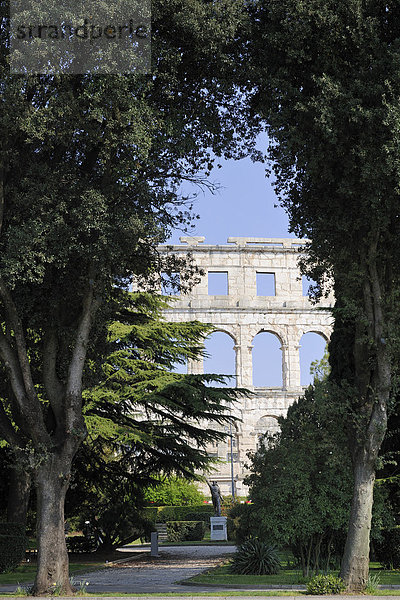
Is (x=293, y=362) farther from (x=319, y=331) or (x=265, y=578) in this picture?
(x=265, y=578)

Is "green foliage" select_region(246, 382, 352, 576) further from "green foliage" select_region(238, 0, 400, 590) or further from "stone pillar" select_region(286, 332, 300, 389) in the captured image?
"stone pillar" select_region(286, 332, 300, 389)

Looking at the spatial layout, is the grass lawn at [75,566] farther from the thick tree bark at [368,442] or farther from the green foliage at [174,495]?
the green foliage at [174,495]

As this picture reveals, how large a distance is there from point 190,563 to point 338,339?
266 inches

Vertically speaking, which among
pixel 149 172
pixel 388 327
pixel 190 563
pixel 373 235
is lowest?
pixel 190 563

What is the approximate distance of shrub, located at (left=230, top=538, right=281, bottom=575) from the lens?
562 inches

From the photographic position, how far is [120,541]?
2130 centimetres

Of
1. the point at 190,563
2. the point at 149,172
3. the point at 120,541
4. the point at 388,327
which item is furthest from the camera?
the point at 120,541

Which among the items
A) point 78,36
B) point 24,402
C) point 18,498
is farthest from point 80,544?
point 78,36

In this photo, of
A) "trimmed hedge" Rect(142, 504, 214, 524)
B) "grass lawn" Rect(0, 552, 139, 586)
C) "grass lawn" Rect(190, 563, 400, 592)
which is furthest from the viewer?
"trimmed hedge" Rect(142, 504, 214, 524)

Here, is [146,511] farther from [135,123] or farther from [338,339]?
[135,123]

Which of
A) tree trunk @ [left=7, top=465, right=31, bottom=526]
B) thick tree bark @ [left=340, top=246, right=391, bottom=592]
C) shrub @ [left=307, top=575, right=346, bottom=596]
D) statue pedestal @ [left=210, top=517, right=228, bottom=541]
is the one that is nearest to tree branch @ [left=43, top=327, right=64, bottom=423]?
shrub @ [left=307, top=575, right=346, bottom=596]

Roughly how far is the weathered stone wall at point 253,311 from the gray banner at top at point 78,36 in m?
34.0

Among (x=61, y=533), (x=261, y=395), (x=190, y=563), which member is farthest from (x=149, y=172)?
(x=261, y=395)

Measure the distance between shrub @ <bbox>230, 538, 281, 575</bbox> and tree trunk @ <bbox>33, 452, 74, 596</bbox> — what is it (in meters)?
4.57
